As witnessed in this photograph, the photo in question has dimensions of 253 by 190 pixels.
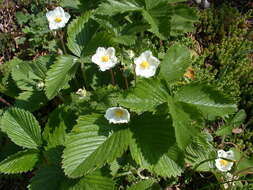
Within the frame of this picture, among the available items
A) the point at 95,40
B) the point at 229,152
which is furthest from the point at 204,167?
the point at 95,40

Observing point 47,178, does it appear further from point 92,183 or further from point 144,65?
point 144,65

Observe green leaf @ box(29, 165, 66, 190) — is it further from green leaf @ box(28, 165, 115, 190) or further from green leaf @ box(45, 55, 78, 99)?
green leaf @ box(45, 55, 78, 99)

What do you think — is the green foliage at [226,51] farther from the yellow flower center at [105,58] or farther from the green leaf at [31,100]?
the green leaf at [31,100]

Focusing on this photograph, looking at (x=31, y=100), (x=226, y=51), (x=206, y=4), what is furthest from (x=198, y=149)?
(x=206, y=4)

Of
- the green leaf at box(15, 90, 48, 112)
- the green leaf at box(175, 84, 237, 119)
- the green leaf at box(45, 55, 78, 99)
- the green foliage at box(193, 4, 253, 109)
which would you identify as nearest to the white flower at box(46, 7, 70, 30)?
the green leaf at box(45, 55, 78, 99)

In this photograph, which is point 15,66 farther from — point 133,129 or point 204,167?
point 204,167

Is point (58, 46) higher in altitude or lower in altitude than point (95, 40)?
Result: lower
